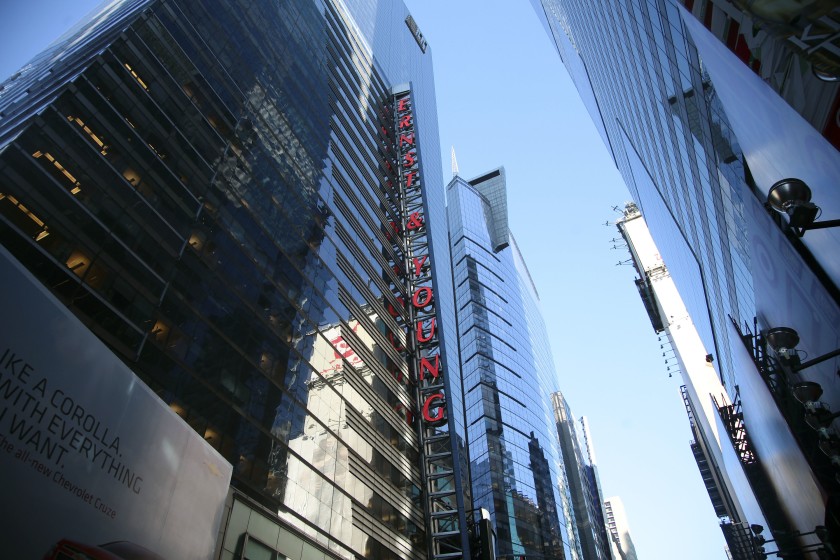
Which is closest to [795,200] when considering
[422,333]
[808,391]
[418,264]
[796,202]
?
[796,202]

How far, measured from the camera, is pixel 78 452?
43.1ft

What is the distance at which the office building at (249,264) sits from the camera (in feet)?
66.1

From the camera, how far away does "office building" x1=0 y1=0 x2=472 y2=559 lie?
793 inches

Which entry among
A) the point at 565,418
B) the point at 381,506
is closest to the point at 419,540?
the point at 381,506

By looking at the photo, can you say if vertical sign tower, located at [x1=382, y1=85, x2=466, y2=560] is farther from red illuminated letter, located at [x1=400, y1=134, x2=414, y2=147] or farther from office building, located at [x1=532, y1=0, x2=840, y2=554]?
office building, located at [x1=532, y1=0, x2=840, y2=554]

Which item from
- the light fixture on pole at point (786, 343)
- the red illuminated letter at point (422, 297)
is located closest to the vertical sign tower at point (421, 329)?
the red illuminated letter at point (422, 297)

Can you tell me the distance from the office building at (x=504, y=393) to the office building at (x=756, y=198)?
4162 centimetres

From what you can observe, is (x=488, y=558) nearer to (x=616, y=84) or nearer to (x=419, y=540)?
(x=419, y=540)

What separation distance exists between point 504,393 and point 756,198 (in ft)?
256

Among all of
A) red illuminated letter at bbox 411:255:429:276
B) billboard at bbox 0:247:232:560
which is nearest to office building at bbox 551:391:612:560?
red illuminated letter at bbox 411:255:429:276

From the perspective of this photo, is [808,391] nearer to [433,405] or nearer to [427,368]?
[433,405]

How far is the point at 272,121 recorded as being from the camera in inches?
1479

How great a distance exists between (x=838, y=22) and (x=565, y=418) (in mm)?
144807

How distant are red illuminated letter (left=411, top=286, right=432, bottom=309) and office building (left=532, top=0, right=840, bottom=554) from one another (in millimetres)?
22049
